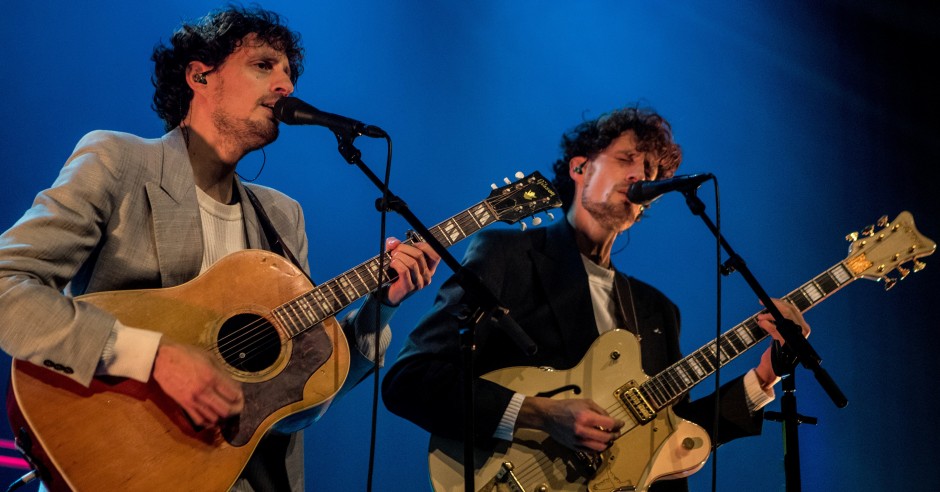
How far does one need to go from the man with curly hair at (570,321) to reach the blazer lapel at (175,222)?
919mm

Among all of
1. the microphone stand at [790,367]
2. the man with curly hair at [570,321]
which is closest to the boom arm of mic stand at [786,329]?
the microphone stand at [790,367]

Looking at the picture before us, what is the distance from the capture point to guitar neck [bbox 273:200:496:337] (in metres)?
2.65

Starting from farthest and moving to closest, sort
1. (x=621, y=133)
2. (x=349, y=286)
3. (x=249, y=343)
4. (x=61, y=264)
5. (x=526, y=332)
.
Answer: (x=621, y=133)
(x=526, y=332)
(x=349, y=286)
(x=249, y=343)
(x=61, y=264)

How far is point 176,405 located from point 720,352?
238 centimetres

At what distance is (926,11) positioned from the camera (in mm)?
5637

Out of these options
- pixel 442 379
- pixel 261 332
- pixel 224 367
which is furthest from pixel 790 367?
pixel 224 367

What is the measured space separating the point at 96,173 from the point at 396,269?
101cm

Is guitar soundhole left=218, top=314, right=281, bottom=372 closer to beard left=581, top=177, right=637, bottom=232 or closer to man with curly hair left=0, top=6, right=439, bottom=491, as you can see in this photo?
man with curly hair left=0, top=6, right=439, bottom=491

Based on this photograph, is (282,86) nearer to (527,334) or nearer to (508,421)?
(527,334)

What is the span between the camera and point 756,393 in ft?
12.3

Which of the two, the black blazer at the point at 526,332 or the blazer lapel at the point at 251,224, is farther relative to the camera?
the black blazer at the point at 526,332

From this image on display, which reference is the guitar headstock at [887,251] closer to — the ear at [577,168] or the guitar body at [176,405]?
the ear at [577,168]

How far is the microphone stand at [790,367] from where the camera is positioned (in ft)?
9.77

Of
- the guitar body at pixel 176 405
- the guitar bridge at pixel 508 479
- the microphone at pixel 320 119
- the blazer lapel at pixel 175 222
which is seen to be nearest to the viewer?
the guitar body at pixel 176 405
